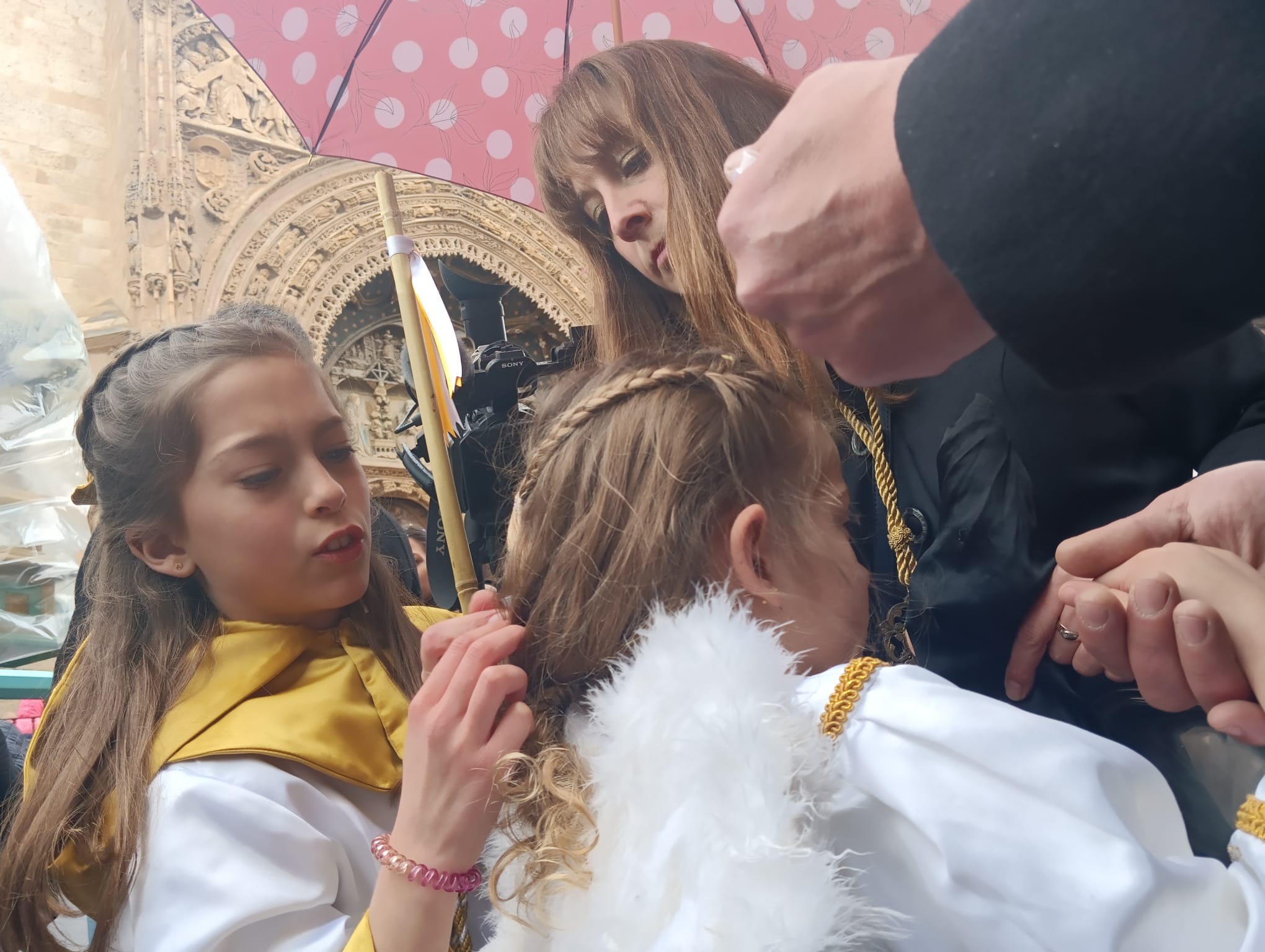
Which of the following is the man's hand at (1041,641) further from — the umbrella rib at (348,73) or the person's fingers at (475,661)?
the umbrella rib at (348,73)

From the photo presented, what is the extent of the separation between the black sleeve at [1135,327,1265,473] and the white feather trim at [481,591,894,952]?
0.41 m

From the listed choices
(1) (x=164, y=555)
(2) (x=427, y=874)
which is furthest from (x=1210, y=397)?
(1) (x=164, y=555)

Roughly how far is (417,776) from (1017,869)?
37 cm

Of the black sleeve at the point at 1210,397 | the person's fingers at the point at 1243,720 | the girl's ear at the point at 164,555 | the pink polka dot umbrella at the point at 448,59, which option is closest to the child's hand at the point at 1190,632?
the person's fingers at the point at 1243,720

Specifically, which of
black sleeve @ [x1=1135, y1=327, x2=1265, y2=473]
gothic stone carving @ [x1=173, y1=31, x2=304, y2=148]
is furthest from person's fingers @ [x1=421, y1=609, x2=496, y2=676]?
gothic stone carving @ [x1=173, y1=31, x2=304, y2=148]

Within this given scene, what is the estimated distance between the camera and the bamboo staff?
A: 0.88m

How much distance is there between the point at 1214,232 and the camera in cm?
30

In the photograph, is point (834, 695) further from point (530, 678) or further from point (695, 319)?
point (695, 319)

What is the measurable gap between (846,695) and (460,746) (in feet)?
0.82

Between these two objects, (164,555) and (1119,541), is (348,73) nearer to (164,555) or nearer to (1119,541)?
(164,555)

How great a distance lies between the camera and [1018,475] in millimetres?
614

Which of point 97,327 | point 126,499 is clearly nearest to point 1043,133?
point 126,499

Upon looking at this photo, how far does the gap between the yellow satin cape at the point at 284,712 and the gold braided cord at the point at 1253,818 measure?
631mm

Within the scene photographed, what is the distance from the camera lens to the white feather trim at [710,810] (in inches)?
16.1
